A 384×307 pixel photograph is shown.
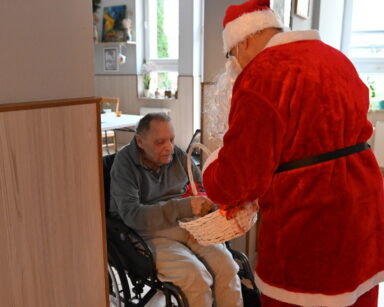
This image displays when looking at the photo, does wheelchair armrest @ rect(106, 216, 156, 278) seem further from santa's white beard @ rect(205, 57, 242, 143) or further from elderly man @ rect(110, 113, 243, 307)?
santa's white beard @ rect(205, 57, 242, 143)

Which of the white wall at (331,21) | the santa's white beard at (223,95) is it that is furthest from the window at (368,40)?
the santa's white beard at (223,95)

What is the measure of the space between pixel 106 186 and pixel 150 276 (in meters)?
0.47

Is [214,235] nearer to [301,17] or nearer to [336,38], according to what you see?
[301,17]

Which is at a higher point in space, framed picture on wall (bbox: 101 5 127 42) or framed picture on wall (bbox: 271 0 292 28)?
framed picture on wall (bbox: 101 5 127 42)

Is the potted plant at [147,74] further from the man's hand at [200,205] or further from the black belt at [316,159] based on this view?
the black belt at [316,159]

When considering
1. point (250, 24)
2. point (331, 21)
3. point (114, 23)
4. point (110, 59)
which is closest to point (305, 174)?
point (250, 24)

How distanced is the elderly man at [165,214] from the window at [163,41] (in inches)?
171

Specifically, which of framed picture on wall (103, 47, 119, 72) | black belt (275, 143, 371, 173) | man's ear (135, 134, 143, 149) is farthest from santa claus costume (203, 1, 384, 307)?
framed picture on wall (103, 47, 119, 72)

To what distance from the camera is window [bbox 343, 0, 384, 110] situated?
4.91 meters

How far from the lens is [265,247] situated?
1046 mm

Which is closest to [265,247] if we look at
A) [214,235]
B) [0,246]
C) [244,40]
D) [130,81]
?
[214,235]

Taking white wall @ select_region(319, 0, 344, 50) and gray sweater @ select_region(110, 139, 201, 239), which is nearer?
gray sweater @ select_region(110, 139, 201, 239)

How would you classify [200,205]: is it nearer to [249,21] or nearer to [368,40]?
[249,21]

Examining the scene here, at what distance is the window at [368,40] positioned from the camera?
4914mm
